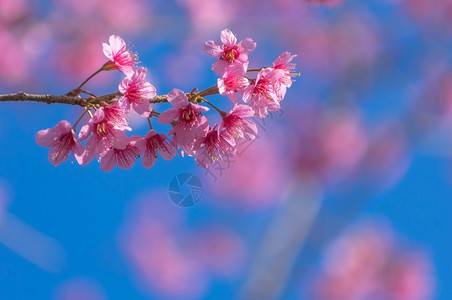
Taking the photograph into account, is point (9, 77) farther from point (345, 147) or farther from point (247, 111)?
point (247, 111)

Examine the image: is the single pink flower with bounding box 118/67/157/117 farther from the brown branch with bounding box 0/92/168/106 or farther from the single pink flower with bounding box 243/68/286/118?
the single pink flower with bounding box 243/68/286/118

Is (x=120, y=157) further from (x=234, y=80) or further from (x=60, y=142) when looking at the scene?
(x=234, y=80)

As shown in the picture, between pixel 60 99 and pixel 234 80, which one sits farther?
pixel 234 80

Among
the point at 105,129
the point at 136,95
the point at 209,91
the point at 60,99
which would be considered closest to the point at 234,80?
the point at 209,91

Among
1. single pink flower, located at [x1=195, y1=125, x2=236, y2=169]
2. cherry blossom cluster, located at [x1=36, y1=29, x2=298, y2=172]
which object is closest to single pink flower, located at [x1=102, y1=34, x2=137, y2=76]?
cherry blossom cluster, located at [x1=36, y1=29, x2=298, y2=172]

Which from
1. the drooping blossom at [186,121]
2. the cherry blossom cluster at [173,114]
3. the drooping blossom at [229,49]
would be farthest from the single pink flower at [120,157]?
the drooping blossom at [229,49]

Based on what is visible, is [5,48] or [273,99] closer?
[273,99]

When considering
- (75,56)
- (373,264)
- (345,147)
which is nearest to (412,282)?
(373,264)
